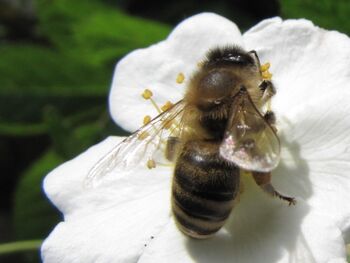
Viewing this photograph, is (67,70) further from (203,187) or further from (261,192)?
(203,187)

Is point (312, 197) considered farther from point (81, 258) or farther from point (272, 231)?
point (81, 258)

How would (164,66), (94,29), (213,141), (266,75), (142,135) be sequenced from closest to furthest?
(213,141), (142,135), (266,75), (164,66), (94,29)

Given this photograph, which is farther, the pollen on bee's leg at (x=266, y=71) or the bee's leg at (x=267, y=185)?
the pollen on bee's leg at (x=266, y=71)

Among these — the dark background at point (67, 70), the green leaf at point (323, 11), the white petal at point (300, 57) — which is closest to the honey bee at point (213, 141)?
the white petal at point (300, 57)

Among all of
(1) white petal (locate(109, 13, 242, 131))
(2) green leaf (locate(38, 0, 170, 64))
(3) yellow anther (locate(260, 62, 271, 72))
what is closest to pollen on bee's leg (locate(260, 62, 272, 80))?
(3) yellow anther (locate(260, 62, 271, 72))

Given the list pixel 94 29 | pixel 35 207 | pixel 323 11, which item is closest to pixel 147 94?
pixel 323 11

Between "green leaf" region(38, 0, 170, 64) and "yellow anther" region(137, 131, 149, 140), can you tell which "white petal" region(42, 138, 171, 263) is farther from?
"green leaf" region(38, 0, 170, 64)

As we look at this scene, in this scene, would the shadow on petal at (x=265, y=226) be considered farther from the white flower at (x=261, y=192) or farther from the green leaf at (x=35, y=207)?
the green leaf at (x=35, y=207)
